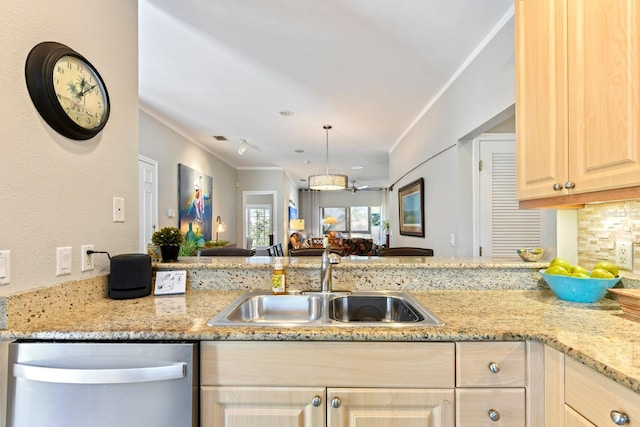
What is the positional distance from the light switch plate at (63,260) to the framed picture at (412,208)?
11.4ft

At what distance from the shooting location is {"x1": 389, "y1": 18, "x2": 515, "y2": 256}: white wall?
2168 mm

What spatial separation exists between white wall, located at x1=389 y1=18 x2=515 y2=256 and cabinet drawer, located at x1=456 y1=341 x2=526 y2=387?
1.62 metres

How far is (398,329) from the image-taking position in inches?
42.1

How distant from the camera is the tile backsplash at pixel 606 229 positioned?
4.49ft

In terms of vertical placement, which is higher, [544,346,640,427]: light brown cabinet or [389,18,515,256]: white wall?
[389,18,515,256]: white wall

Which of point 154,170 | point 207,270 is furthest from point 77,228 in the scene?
point 154,170

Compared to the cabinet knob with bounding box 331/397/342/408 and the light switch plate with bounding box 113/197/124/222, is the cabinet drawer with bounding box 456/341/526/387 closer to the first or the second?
the cabinet knob with bounding box 331/397/342/408

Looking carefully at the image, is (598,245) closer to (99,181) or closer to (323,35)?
(323,35)

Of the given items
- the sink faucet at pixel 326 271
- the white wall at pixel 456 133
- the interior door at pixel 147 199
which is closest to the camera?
the sink faucet at pixel 326 271

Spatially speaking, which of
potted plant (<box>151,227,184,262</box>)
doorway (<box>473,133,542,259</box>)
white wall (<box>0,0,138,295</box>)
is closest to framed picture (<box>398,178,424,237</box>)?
doorway (<box>473,133,542,259</box>)

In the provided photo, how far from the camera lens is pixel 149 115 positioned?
13.0ft

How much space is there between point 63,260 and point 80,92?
679mm

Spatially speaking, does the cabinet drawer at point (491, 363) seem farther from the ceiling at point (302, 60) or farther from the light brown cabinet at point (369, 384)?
the ceiling at point (302, 60)

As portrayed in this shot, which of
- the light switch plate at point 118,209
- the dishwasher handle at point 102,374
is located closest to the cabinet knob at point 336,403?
the dishwasher handle at point 102,374
